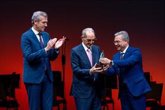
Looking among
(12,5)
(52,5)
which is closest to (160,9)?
(52,5)

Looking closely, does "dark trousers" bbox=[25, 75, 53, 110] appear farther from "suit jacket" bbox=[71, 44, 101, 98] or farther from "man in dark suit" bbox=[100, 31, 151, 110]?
"man in dark suit" bbox=[100, 31, 151, 110]

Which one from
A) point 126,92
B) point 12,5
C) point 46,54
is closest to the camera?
point 46,54

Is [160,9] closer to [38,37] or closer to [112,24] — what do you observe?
[112,24]

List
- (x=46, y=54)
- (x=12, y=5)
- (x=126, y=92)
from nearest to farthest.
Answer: (x=46, y=54) < (x=126, y=92) < (x=12, y=5)

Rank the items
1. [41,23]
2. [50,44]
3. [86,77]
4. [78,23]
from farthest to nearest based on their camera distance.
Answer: [78,23]
[86,77]
[41,23]
[50,44]

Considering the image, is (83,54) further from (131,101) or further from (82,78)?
(131,101)

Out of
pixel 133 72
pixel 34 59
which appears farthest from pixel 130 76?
pixel 34 59

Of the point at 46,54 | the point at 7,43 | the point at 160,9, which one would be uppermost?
the point at 160,9

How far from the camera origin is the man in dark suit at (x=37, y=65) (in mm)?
5109

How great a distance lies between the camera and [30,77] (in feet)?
16.9

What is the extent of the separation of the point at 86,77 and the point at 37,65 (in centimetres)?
77

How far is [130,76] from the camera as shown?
5.74 meters

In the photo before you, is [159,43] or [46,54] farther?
[159,43]

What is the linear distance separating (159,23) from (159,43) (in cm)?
44
